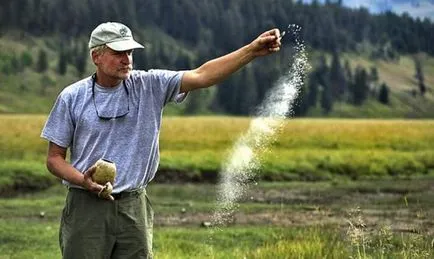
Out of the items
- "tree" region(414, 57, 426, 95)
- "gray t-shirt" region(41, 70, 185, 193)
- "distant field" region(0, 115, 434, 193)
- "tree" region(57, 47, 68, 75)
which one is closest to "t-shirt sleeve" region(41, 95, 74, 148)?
"gray t-shirt" region(41, 70, 185, 193)

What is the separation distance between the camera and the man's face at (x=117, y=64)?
527cm

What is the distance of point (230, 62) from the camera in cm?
532

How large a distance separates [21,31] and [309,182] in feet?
399

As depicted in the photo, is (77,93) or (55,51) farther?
(55,51)

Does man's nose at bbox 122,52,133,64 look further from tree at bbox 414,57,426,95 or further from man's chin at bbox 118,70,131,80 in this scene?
tree at bbox 414,57,426,95

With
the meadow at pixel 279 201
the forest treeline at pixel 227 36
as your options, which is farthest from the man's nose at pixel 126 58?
the forest treeline at pixel 227 36

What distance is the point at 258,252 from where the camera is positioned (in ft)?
39.4

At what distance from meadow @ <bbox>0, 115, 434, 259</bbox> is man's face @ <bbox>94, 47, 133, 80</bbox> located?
12.4ft

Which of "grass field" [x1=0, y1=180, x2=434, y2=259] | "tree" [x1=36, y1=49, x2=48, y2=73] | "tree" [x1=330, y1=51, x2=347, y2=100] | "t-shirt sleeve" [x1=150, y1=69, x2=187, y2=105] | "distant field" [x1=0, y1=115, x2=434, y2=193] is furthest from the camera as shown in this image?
"tree" [x1=330, y1=51, x2=347, y2=100]

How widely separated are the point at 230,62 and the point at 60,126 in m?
1.08

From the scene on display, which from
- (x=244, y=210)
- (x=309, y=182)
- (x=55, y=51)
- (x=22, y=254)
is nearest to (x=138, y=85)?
(x=22, y=254)

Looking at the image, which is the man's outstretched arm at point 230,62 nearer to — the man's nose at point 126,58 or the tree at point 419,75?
the man's nose at point 126,58

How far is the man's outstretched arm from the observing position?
17.0 feet

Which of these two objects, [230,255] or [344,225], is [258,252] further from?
[344,225]
